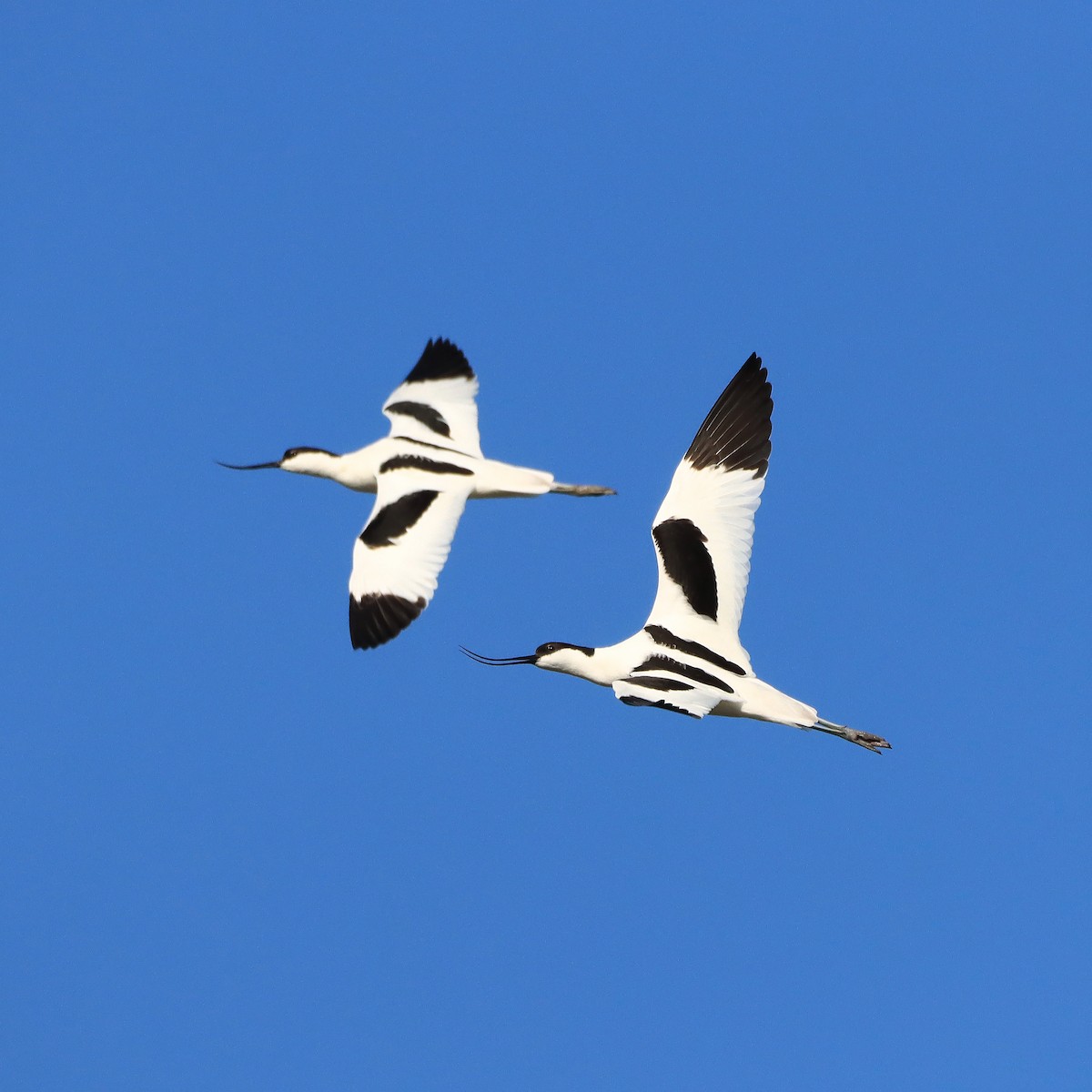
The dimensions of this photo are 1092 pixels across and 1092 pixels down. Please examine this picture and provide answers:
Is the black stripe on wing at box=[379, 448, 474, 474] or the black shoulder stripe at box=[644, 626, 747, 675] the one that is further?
the black stripe on wing at box=[379, 448, 474, 474]

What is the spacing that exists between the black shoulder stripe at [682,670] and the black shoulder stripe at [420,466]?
3157mm

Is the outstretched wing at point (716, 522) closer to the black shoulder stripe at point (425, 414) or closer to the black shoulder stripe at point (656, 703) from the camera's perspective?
the black shoulder stripe at point (656, 703)

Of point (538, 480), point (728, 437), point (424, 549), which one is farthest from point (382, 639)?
point (728, 437)

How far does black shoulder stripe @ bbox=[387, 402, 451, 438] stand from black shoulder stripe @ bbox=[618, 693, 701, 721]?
546 cm

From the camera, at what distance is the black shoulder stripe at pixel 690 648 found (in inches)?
665

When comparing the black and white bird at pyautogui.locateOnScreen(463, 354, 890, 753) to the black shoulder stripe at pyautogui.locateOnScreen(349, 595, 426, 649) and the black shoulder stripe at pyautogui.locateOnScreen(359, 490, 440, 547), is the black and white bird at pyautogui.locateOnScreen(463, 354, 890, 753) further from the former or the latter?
the black shoulder stripe at pyautogui.locateOnScreen(359, 490, 440, 547)

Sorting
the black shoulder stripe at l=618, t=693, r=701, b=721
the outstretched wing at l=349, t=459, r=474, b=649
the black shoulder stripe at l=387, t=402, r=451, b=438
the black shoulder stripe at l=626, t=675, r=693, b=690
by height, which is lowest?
the black shoulder stripe at l=618, t=693, r=701, b=721

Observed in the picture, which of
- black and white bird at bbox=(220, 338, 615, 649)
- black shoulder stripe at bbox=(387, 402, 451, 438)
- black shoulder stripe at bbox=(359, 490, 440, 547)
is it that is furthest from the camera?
black shoulder stripe at bbox=(387, 402, 451, 438)

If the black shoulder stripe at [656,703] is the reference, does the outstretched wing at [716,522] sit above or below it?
above

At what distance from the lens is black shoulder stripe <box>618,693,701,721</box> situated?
15.2 m

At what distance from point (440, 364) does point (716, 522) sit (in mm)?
4744

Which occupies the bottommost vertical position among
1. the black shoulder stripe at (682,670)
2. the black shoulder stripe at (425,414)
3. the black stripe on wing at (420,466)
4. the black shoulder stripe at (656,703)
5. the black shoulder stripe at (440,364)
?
the black shoulder stripe at (656,703)

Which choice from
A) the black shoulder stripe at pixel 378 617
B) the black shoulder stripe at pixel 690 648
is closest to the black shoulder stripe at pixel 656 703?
the black shoulder stripe at pixel 690 648

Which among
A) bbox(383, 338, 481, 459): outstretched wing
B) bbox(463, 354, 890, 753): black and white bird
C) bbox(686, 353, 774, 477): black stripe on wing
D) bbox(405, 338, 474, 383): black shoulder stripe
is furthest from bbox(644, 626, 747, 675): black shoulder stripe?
bbox(405, 338, 474, 383): black shoulder stripe
